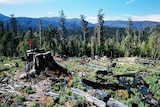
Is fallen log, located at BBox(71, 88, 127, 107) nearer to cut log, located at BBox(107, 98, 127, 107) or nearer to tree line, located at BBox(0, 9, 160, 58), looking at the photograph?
cut log, located at BBox(107, 98, 127, 107)

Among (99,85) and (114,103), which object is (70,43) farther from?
(114,103)

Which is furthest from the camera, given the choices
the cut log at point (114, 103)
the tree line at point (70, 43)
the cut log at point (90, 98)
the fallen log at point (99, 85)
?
the tree line at point (70, 43)

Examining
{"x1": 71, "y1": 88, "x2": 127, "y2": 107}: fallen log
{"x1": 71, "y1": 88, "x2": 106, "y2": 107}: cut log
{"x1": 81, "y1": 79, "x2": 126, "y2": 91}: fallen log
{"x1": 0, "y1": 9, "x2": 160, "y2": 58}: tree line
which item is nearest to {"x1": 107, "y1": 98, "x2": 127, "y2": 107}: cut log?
{"x1": 71, "y1": 88, "x2": 127, "y2": 107}: fallen log

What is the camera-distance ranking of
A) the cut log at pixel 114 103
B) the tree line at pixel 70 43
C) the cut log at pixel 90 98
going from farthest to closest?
the tree line at pixel 70 43 < the cut log at pixel 114 103 < the cut log at pixel 90 98

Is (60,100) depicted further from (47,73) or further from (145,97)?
(145,97)

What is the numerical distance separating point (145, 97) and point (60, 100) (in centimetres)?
832

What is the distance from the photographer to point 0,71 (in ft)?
77.7

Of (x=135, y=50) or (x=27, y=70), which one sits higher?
(x=27, y=70)

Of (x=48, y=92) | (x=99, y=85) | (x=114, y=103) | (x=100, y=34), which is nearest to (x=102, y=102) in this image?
(x=114, y=103)

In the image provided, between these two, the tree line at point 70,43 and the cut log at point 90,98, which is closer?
the cut log at point 90,98

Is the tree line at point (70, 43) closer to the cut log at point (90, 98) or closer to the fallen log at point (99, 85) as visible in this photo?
the fallen log at point (99, 85)

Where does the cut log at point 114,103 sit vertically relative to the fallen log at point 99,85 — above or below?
below

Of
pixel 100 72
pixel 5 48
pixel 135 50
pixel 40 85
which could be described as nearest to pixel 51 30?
pixel 5 48

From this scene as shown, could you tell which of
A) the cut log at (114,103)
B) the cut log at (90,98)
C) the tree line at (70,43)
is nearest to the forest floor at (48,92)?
the cut log at (90,98)
